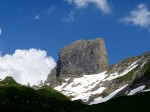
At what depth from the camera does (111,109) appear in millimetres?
86938

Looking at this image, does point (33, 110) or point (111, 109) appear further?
point (33, 110)

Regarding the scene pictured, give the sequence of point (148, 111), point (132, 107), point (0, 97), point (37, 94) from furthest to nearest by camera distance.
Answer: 1. point (37, 94)
2. point (0, 97)
3. point (132, 107)
4. point (148, 111)

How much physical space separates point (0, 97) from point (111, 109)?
84.8m

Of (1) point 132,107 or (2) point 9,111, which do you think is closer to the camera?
(1) point 132,107

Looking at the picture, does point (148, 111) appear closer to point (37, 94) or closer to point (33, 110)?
point (33, 110)

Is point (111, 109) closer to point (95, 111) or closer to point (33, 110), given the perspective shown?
point (95, 111)

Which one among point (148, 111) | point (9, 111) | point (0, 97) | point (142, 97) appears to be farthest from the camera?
point (0, 97)

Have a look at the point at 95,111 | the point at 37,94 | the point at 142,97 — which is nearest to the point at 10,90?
the point at 37,94

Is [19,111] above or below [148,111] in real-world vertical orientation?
above

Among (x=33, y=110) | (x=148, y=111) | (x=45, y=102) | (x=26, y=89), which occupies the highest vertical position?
(x=26, y=89)

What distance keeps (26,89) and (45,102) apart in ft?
90.5

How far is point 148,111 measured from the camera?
79.4 m

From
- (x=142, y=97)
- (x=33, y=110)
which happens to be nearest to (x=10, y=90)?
(x=33, y=110)

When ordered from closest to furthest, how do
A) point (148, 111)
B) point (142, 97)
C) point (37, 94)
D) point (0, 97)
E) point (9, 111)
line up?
point (148, 111)
point (142, 97)
point (9, 111)
point (0, 97)
point (37, 94)
